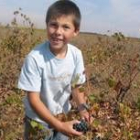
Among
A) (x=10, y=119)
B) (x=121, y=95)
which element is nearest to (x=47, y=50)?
(x=10, y=119)

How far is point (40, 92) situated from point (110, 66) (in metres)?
5.23

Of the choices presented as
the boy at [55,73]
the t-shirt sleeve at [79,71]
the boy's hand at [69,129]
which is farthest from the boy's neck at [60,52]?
the boy's hand at [69,129]

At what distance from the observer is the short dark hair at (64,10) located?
2.91 meters

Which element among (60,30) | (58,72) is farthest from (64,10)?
(58,72)

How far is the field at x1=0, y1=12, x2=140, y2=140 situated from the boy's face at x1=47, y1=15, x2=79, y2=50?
0.40m

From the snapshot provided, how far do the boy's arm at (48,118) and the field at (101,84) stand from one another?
0.11 metres

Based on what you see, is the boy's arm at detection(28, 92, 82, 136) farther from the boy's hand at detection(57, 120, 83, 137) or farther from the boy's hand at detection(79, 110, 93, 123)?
the boy's hand at detection(79, 110, 93, 123)

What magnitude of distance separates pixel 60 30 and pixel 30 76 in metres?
Result: 0.32

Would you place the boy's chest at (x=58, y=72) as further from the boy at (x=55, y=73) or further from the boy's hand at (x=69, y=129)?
the boy's hand at (x=69, y=129)

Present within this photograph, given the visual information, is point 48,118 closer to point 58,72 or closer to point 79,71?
point 58,72

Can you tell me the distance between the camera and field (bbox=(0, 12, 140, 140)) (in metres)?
3.15

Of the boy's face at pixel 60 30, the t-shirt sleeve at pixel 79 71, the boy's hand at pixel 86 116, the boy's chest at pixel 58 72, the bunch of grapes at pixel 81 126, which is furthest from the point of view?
the t-shirt sleeve at pixel 79 71

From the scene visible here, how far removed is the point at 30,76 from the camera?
2.91m

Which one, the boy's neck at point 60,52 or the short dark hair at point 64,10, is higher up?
the short dark hair at point 64,10
